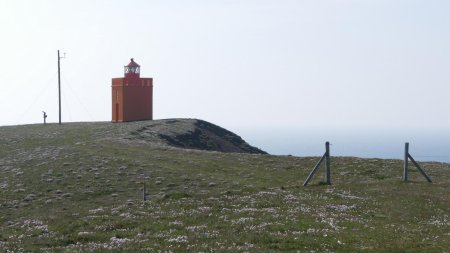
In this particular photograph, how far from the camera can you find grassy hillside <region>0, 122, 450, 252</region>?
786 inches

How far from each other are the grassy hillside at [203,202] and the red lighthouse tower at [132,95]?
2084 centimetres

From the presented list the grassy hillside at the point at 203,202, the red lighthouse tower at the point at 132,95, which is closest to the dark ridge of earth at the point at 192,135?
the grassy hillside at the point at 203,202

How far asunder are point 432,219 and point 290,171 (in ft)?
72.9

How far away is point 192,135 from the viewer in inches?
2899


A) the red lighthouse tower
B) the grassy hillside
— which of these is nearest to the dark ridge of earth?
the grassy hillside

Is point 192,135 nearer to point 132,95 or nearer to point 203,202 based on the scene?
point 132,95

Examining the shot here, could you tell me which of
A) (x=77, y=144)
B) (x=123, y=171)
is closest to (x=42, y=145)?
(x=77, y=144)

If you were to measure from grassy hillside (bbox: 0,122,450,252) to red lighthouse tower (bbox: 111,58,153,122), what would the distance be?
68.4 ft

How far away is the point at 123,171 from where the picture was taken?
45781 mm

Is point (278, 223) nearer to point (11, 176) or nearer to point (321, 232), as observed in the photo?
point (321, 232)

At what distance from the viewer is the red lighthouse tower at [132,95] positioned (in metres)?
83.5

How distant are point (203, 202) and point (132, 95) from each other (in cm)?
5637

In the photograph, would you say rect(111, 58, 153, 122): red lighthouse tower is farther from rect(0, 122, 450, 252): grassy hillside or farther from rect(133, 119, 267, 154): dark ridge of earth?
rect(0, 122, 450, 252): grassy hillside

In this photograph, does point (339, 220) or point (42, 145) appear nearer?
point (339, 220)
